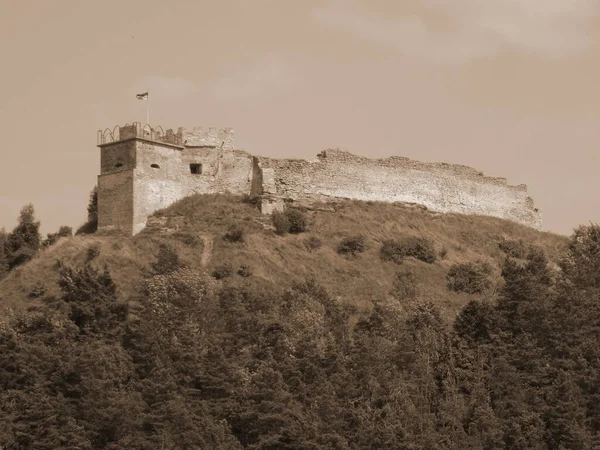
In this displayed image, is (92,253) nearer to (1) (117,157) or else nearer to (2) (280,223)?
(1) (117,157)

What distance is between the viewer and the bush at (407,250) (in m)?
62.8

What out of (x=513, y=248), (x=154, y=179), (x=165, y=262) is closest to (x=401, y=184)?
(x=513, y=248)

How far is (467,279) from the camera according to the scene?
6241cm

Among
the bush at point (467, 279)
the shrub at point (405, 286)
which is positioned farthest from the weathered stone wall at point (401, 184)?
the bush at point (467, 279)

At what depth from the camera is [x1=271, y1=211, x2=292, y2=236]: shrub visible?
61.7m

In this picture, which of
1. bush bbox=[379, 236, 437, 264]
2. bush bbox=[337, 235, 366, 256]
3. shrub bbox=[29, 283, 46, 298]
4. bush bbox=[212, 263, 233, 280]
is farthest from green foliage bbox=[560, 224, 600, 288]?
shrub bbox=[29, 283, 46, 298]

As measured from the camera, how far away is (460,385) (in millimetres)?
54781

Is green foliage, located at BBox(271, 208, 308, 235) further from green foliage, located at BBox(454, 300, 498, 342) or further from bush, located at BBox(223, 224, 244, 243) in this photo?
green foliage, located at BBox(454, 300, 498, 342)

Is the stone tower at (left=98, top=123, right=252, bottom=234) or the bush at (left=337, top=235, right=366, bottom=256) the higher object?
the stone tower at (left=98, top=123, right=252, bottom=234)

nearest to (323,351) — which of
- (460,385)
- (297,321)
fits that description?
(297,321)

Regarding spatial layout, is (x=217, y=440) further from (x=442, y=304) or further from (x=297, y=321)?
(x=442, y=304)

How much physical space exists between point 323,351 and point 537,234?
22.6 m

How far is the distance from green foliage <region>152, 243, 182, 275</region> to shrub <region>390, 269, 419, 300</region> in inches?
361

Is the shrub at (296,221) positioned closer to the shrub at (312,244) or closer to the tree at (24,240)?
the shrub at (312,244)
